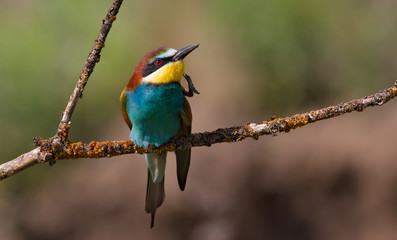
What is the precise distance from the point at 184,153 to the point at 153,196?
270 millimetres

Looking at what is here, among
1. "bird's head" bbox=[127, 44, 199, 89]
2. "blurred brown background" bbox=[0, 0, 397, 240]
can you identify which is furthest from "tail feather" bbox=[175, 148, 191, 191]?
"blurred brown background" bbox=[0, 0, 397, 240]

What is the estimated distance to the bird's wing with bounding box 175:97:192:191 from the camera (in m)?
2.22

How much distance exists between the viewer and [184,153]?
7.75 ft

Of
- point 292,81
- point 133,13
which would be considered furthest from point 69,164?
point 292,81

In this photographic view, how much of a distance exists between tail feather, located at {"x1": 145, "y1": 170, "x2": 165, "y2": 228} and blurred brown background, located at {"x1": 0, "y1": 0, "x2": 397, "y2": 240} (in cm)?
171

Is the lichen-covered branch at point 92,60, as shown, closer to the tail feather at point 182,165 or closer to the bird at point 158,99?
the bird at point 158,99

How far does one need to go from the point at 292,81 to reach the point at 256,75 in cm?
35

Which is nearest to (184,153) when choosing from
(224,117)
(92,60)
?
(92,60)

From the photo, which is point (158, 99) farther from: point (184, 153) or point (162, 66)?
point (184, 153)

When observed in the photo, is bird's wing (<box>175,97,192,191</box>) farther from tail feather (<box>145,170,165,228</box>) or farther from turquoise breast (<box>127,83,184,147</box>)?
tail feather (<box>145,170,165,228</box>)

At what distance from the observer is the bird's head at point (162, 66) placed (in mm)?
2043

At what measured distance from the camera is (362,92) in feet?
14.3

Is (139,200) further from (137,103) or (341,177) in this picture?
(137,103)

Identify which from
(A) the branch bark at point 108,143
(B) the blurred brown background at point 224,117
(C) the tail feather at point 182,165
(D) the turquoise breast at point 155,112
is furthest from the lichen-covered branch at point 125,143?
(B) the blurred brown background at point 224,117
